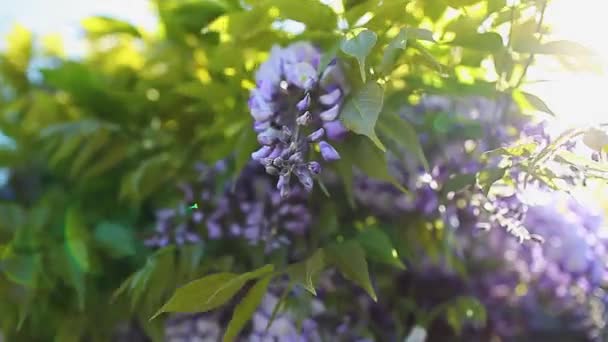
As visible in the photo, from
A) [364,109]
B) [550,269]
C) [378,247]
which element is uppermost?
[364,109]

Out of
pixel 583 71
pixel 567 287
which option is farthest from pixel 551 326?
pixel 583 71

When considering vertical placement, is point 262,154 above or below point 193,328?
above

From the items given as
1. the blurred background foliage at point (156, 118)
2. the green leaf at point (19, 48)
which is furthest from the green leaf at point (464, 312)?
the green leaf at point (19, 48)

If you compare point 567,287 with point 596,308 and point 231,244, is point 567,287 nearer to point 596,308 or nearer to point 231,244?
point 596,308

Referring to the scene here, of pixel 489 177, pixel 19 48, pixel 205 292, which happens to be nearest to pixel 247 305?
pixel 205 292

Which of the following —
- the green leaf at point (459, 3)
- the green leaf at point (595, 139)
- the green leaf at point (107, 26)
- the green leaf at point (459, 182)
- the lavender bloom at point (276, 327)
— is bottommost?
the lavender bloom at point (276, 327)

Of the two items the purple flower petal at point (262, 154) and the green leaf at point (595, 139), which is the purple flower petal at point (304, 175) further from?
the green leaf at point (595, 139)

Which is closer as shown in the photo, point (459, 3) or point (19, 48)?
point (459, 3)

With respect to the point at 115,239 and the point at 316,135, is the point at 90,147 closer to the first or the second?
the point at 115,239
